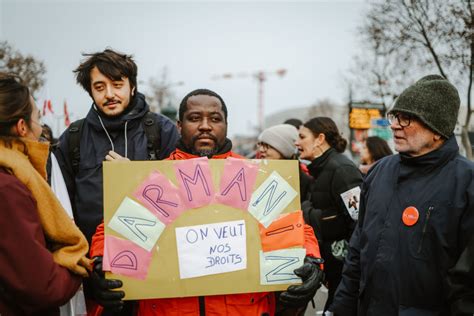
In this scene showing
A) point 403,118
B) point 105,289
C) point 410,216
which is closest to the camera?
point 105,289

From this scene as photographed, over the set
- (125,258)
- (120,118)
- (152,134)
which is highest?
(120,118)

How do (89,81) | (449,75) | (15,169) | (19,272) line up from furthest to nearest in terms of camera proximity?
(449,75)
(89,81)
(15,169)
(19,272)

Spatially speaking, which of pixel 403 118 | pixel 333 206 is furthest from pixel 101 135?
pixel 333 206

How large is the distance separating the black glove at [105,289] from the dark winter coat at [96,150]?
52cm

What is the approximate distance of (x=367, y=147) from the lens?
6.00 meters

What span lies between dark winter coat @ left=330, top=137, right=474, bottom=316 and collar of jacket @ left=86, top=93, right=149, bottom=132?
1437mm

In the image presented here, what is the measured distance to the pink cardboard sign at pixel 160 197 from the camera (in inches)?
87.8

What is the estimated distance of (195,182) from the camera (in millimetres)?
2287

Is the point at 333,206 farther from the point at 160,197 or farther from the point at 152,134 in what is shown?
the point at 160,197

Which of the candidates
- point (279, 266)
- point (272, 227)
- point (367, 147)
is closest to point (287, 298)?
point (279, 266)

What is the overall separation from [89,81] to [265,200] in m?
1.32

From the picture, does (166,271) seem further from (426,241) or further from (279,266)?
(426,241)

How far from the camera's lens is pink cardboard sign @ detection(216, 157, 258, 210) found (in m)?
2.29

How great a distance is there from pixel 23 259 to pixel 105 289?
0.47m
